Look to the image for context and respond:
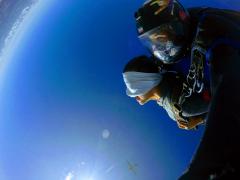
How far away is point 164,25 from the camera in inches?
104

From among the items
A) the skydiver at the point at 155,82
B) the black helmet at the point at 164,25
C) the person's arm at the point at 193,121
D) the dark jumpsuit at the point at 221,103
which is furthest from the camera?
the skydiver at the point at 155,82

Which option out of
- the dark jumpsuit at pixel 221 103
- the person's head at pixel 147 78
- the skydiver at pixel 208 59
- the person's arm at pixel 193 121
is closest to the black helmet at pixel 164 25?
the skydiver at pixel 208 59

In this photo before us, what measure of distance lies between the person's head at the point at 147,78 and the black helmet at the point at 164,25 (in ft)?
1.90

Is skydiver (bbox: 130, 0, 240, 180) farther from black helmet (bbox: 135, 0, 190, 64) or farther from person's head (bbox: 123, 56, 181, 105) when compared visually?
person's head (bbox: 123, 56, 181, 105)

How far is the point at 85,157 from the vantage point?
7035 mm

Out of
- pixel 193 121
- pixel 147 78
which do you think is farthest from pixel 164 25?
pixel 193 121

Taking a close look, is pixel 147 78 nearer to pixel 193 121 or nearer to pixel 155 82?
pixel 155 82

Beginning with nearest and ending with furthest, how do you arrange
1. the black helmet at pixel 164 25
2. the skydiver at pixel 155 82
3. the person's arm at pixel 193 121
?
the black helmet at pixel 164 25, the person's arm at pixel 193 121, the skydiver at pixel 155 82

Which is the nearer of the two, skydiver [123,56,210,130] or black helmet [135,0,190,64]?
black helmet [135,0,190,64]

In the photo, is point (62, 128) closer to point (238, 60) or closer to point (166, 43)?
point (166, 43)

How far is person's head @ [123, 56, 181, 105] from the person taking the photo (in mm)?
3416

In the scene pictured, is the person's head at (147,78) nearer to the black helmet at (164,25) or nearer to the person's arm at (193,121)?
the person's arm at (193,121)

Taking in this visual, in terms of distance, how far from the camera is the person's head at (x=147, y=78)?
342cm

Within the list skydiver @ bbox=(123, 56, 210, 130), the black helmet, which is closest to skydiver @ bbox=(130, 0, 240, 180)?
the black helmet
